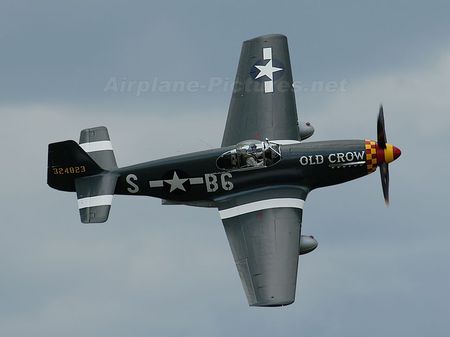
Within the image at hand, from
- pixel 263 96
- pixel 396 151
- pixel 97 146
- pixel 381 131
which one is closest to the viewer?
pixel 381 131

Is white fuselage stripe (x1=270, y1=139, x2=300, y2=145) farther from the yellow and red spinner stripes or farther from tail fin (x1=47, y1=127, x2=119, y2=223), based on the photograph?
tail fin (x1=47, y1=127, x2=119, y2=223)

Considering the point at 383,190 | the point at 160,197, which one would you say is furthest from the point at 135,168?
the point at 383,190

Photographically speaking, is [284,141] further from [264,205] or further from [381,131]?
[381,131]

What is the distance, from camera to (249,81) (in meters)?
47.6

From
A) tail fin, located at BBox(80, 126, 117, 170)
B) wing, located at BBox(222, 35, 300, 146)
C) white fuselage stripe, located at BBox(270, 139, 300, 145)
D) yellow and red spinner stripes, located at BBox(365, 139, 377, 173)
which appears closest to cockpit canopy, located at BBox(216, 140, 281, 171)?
white fuselage stripe, located at BBox(270, 139, 300, 145)

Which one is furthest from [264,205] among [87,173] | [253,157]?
[87,173]

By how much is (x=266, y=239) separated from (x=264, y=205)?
65.2 inches

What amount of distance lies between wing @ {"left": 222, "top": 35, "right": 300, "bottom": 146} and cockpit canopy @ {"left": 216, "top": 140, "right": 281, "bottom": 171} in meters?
1.39

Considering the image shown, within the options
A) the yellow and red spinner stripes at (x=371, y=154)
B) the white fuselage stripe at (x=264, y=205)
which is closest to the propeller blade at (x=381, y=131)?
the yellow and red spinner stripes at (x=371, y=154)

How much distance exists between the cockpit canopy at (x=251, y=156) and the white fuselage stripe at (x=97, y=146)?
158 inches

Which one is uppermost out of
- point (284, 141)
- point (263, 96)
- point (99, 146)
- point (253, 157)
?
point (263, 96)

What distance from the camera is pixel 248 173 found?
1748 inches

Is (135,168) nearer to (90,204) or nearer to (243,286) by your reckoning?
(90,204)

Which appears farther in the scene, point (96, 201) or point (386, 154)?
point (96, 201)
